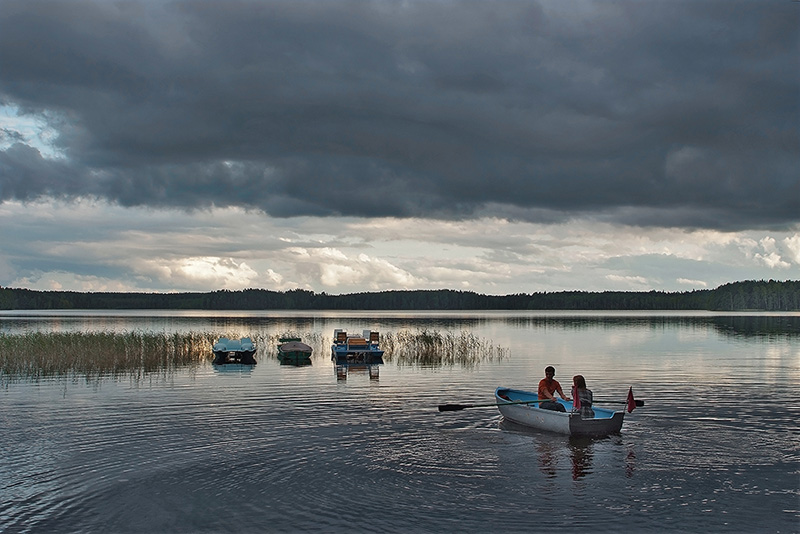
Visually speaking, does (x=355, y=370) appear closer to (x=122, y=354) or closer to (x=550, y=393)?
(x=122, y=354)

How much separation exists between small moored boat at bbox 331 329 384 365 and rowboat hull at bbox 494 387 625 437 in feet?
99.4

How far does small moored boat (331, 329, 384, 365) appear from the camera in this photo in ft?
188

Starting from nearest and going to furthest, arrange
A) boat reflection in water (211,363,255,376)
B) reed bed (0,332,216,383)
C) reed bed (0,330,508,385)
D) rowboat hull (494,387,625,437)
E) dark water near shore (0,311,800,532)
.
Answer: dark water near shore (0,311,800,532)
rowboat hull (494,387,625,437)
reed bed (0,332,216,383)
reed bed (0,330,508,385)
boat reflection in water (211,363,255,376)

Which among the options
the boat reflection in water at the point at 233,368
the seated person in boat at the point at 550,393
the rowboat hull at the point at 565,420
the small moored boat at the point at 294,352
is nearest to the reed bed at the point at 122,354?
the boat reflection in water at the point at 233,368

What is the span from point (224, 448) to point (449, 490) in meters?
8.14

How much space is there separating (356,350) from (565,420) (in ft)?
115

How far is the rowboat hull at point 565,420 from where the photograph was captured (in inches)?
918

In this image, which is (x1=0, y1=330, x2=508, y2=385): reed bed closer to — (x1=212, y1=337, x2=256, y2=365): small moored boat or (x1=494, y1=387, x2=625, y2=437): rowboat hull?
(x1=212, y1=337, x2=256, y2=365): small moored boat

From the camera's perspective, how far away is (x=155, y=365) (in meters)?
48.9

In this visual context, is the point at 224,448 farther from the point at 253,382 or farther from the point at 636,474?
→ the point at 253,382

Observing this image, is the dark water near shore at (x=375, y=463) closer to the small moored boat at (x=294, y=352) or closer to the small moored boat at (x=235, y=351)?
the small moored boat at (x=235, y=351)

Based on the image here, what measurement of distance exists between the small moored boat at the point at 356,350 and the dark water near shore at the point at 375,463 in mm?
19816

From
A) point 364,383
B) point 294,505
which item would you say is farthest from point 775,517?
point 364,383

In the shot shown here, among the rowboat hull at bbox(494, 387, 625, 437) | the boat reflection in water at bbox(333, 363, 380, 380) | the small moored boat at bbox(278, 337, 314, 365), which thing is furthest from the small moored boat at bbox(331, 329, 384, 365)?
the rowboat hull at bbox(494, 387, 625, 437)
